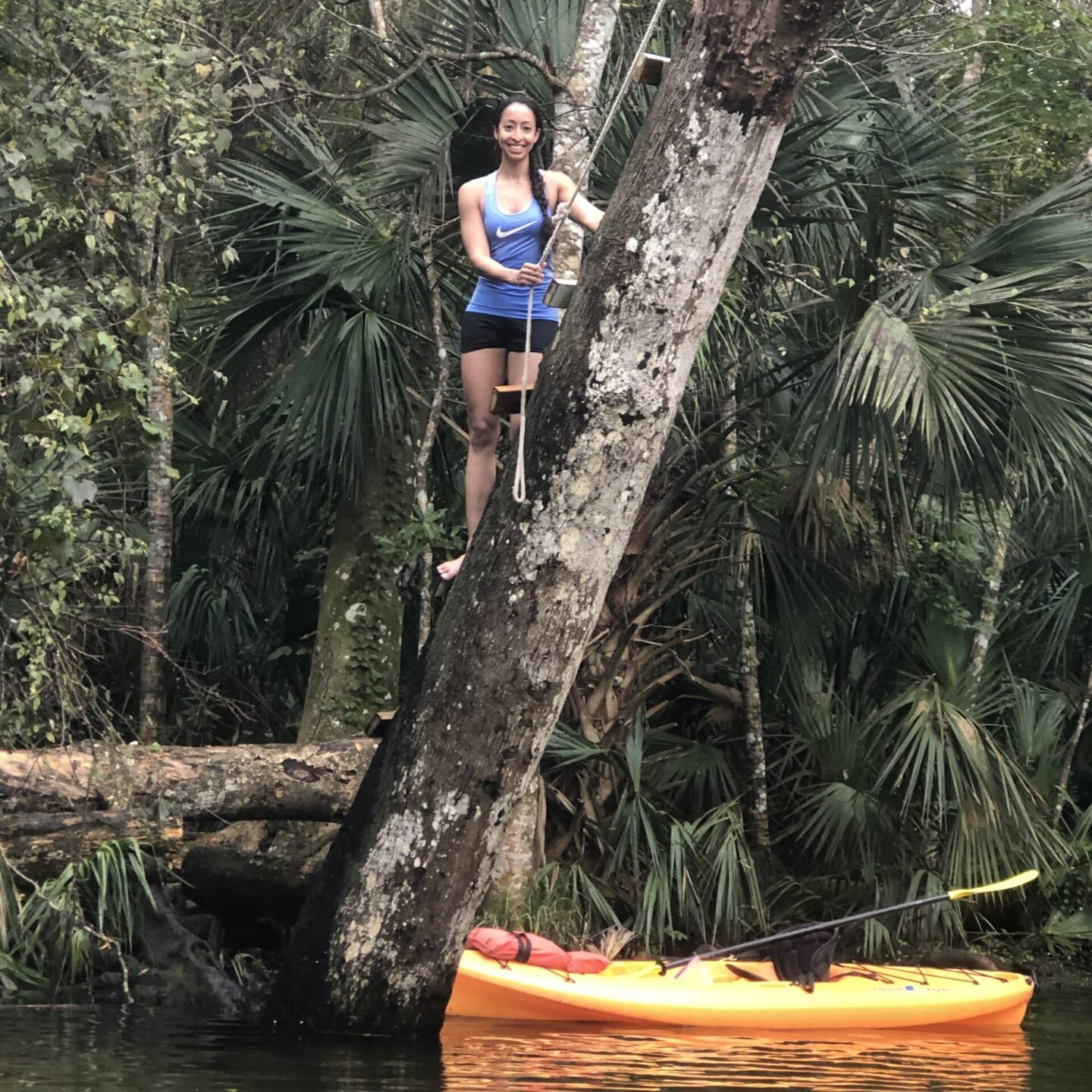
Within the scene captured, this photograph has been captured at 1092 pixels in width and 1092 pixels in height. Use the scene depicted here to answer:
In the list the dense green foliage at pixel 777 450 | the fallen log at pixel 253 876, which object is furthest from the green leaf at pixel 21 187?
the fallen log at pixel 253 876

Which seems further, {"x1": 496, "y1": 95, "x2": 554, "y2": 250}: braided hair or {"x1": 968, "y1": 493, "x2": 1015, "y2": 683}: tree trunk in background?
{"x1": 968, "y1": 493, "x2": 1015, "y2": 683}: tree trunk in background

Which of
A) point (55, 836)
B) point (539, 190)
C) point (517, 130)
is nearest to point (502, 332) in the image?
point (539, 190)

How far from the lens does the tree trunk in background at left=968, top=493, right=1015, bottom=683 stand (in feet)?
33.0

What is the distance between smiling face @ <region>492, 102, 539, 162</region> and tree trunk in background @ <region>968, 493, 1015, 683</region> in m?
4.56

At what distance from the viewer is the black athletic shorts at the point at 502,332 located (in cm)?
703

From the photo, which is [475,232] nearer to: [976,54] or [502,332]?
[502,332]

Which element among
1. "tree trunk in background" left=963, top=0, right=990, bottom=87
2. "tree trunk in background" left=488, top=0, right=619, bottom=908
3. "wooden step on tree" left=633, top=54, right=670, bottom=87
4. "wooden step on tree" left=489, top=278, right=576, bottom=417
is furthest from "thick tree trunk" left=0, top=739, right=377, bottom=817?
"tree trunk in background" left=963, top=0, right=990, bottom=87

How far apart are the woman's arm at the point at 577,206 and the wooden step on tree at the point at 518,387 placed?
0.87 feet

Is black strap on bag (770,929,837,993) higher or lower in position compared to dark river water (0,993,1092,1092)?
higher

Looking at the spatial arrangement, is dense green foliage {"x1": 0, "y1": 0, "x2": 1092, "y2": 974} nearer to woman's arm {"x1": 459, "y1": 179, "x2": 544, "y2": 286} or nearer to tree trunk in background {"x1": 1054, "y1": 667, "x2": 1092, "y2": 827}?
tree trunk in background {"x1": 1054, "y1": 667, "x2": 1092, "y2": 827}

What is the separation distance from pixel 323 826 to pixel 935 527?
15.1 ft

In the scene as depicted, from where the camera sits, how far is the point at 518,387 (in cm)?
664

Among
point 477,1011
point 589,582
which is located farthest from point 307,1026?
point 589,582

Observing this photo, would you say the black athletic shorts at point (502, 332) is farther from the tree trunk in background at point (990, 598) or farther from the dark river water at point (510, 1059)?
the tree trunk in background at point (990, 598)
